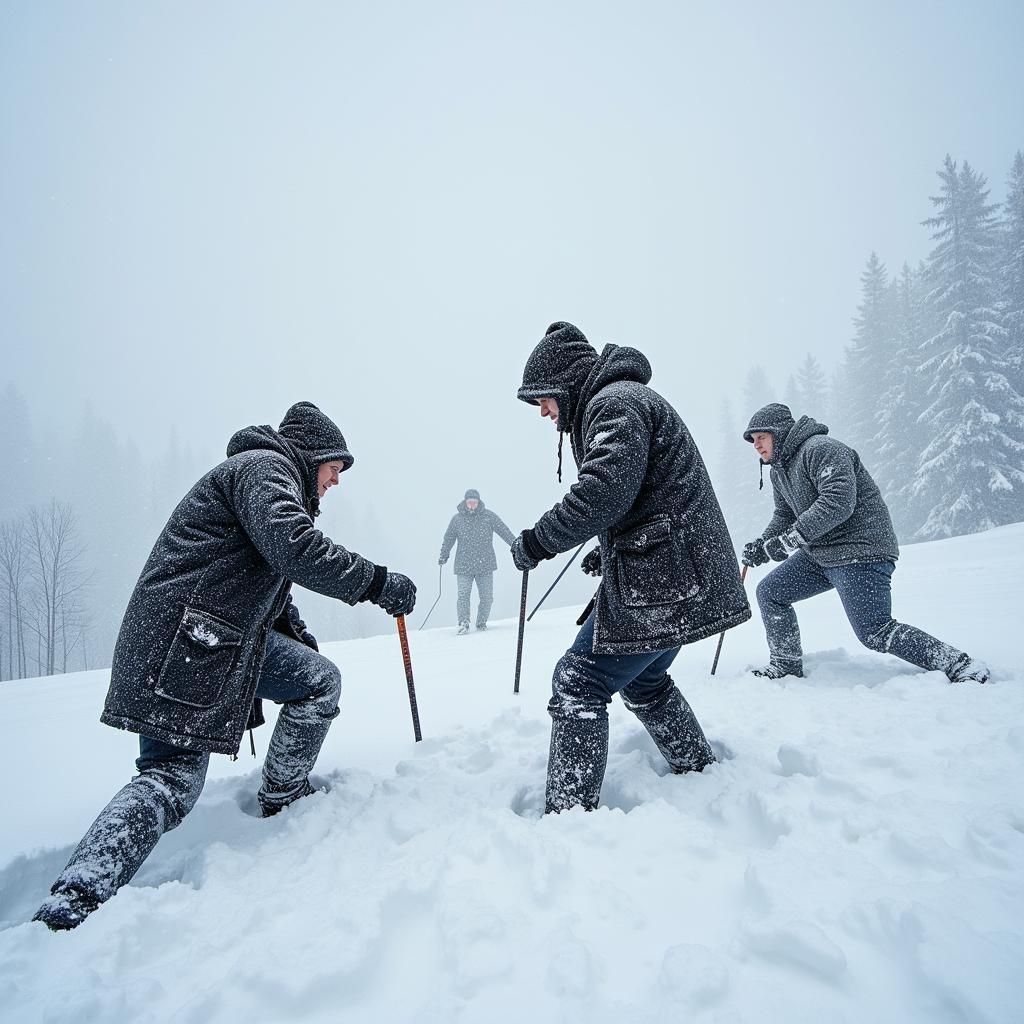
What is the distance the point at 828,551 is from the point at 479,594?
715 centimetres

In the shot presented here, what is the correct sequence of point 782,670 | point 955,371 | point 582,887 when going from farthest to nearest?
point 955,371 < point 782,670 < point 582,887

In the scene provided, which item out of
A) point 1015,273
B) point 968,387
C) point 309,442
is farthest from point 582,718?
point 1015,273

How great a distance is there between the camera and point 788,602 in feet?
15.5

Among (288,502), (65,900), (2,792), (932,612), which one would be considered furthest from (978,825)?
(932,612)

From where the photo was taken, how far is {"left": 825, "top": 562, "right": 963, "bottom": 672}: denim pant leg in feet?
12.6

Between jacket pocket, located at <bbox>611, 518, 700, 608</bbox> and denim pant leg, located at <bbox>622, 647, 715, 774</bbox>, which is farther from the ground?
jacket pocket, located at <bbox>611, 518, 700, 608</bbox>

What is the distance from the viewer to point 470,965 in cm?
150

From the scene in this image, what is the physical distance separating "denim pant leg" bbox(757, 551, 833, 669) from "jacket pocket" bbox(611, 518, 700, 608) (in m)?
2.52

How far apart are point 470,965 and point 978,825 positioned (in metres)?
1.76

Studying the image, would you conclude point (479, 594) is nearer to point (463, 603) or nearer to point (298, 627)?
point (463, 603)

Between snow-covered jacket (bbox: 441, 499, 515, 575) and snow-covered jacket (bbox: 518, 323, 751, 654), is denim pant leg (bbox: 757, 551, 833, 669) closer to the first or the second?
snow-covered jacket (bbox: 518, 323, 751, 654)

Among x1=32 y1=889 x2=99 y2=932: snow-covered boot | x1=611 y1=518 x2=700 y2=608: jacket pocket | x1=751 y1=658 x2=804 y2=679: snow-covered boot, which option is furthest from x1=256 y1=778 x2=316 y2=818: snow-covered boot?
x1=751 y1=658 x2=804 y2=679: snow-covered boot

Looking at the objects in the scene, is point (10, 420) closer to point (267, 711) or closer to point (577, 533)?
point (267, 711)

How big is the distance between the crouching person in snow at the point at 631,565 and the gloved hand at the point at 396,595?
0.62m
